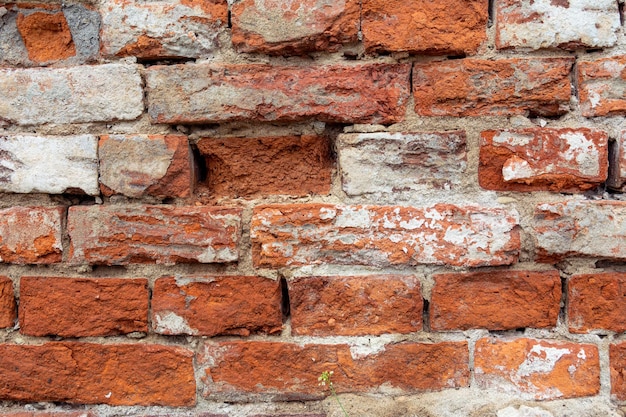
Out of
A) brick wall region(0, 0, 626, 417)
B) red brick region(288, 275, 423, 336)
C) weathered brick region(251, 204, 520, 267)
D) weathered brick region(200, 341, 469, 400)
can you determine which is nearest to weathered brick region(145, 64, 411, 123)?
brick wall region(0, 0, 626, 417)

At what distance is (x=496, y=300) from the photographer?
35.2 inches

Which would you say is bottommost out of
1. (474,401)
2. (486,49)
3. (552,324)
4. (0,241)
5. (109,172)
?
(474,401)

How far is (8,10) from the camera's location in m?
0.91

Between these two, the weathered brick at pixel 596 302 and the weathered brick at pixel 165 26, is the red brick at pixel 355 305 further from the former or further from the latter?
the weathered brick at pixel 165 26

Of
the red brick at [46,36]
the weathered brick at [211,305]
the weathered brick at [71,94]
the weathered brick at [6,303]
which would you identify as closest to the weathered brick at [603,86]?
the weathered brick at [211,305]

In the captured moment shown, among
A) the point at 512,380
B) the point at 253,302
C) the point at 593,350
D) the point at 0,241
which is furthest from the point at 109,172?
the point at 593,350

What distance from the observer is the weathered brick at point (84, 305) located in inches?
35.6

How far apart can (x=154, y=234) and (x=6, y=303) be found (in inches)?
12.7

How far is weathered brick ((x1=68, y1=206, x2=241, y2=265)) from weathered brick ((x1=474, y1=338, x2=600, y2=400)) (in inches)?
20.8

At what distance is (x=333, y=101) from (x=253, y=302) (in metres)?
0.39

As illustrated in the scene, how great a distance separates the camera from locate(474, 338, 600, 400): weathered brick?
89cm

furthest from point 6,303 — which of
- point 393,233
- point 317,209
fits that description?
point 393,233

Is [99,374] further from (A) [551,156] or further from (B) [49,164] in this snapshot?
(A) [551,156]

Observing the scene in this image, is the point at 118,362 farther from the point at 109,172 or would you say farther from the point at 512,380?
the point at 512,380
